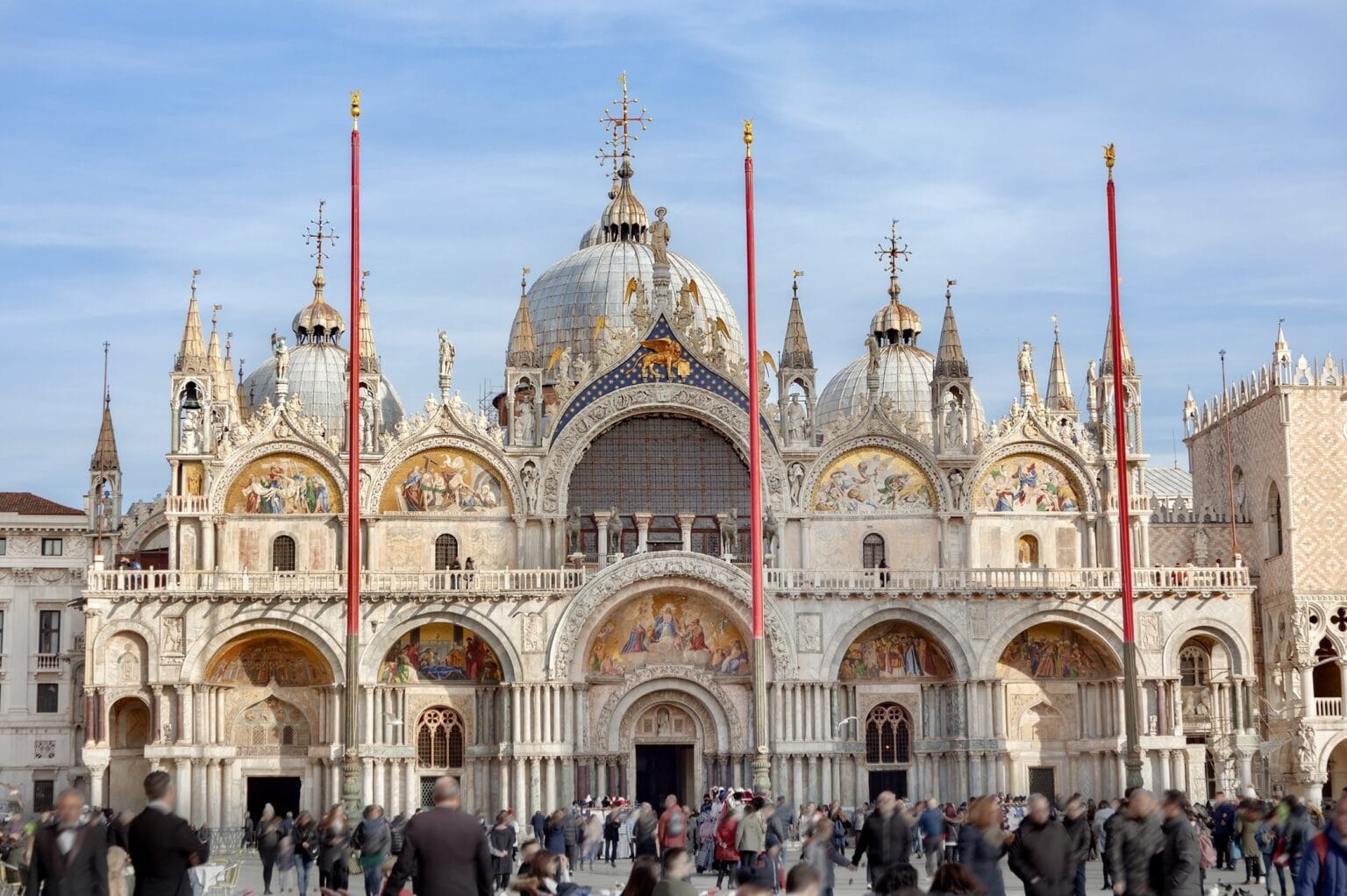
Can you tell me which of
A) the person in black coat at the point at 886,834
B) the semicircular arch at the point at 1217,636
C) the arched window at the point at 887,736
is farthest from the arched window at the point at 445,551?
the person in black coat at the point at 886,834

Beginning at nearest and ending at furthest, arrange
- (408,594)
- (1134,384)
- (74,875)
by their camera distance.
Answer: (74,875), (408,594), (1134,384)

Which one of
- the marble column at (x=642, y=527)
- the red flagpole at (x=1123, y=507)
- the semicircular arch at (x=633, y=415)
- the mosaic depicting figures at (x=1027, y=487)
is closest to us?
the red flagpole at (x=1123, y=507)

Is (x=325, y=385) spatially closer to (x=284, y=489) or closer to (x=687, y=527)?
(x=284, y=489)

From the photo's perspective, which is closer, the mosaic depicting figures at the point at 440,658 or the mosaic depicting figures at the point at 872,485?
the mosaic depicting figures at the point at 440,658

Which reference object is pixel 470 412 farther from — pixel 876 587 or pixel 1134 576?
pixel 1134 576

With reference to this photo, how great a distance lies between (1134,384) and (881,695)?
11.3m

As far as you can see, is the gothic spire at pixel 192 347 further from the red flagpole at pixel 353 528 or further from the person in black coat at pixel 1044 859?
the person in black coat at pixel 1044 859

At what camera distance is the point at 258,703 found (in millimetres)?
54125

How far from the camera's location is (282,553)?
5472 cm

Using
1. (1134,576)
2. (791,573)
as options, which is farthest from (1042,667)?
(791,573)

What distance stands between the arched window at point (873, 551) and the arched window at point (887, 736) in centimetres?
381

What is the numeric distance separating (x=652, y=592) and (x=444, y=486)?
21.2 ft

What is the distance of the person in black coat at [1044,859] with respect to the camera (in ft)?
60.6

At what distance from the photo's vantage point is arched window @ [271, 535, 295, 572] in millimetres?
54594
